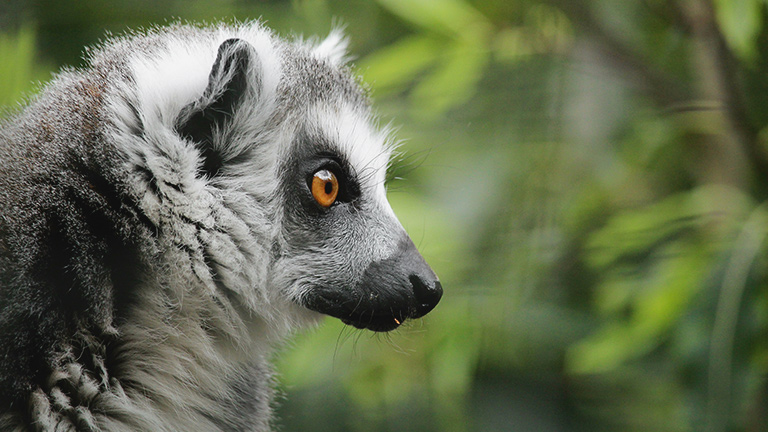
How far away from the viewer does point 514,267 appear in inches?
64.3

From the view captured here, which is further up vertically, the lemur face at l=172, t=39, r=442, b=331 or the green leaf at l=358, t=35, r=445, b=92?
the green leaf at l=358, t=35, r=445, b=92

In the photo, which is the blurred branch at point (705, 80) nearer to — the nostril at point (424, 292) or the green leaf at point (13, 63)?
the nostril at point (424, 292)

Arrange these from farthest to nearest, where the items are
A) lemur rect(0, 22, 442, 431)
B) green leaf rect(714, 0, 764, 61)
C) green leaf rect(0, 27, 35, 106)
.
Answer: green leaf rect(714, 0, 764, 61) → green leaf rect(0, 27, 35, 106) → lemur rect(0, 22, 442, 431)

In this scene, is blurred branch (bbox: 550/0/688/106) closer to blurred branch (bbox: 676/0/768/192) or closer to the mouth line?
blurred branch (bbox: 676/0/768/192)

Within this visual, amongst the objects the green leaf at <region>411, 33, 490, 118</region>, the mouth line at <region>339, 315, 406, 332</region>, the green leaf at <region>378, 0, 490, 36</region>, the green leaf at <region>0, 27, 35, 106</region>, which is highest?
the green leaf at <region>378, 0, 490, 36</region>

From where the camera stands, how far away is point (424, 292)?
106 centimetres

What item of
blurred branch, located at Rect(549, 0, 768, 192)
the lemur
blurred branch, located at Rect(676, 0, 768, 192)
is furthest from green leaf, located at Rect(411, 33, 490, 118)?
the lemur

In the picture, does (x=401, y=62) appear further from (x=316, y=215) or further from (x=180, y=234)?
(x=180, y=234)

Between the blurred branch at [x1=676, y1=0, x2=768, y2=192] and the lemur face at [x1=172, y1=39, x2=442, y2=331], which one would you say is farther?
the blurred branch at [x1=676, y1=0, x2=768, y2=192]

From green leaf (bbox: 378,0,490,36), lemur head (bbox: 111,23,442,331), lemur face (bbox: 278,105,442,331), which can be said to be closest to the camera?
lemur head (bbox: 111,23,442,331)

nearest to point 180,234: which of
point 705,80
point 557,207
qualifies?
point 557,207

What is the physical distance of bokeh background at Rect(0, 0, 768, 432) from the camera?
5.41 ft

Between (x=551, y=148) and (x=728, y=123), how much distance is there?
601 mm

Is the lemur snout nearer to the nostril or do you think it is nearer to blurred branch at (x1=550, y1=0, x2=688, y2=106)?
the nostril
